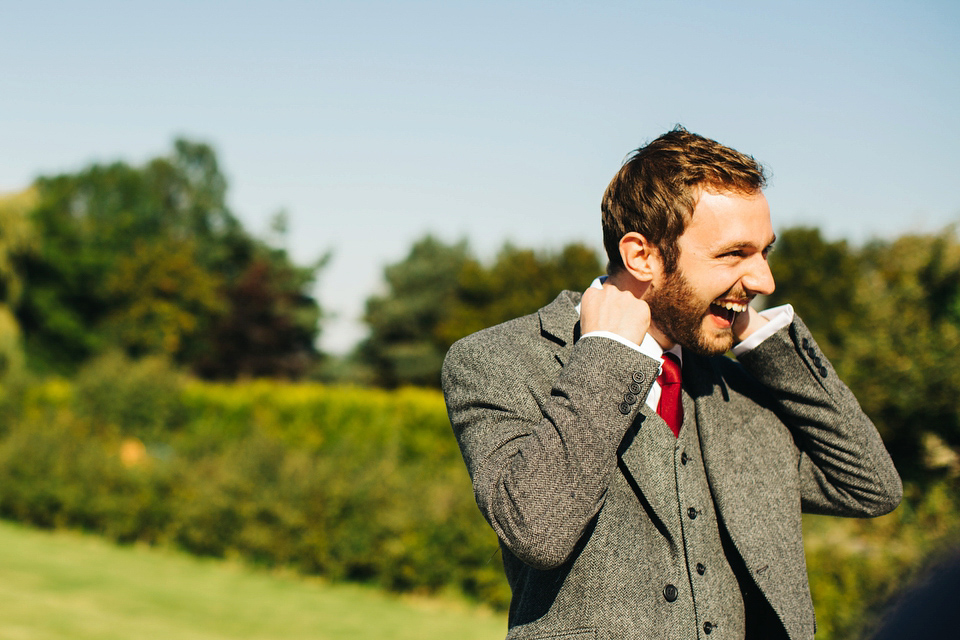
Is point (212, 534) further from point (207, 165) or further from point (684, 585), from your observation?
point (207, 165)

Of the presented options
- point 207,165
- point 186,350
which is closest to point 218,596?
point 186,350

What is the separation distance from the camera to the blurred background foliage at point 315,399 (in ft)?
28.5

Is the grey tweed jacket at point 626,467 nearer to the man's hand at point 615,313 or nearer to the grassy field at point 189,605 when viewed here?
the man's hand at point 615,313

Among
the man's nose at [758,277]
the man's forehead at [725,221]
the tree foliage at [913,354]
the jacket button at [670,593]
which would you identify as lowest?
the jacket button at [670,593]

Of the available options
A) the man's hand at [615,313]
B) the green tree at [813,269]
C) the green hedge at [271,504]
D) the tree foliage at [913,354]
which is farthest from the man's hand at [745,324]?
the green tree at [813,269]

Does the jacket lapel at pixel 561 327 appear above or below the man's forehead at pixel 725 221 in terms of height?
below

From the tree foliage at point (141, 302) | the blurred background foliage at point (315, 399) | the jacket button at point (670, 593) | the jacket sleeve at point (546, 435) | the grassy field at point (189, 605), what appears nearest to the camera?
the jacket sleeve at point (546, 435)

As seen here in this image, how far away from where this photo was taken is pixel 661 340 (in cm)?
224

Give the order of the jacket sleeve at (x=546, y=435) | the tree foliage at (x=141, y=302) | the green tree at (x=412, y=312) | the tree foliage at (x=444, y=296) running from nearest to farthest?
the jacket sleeve at (x=546, y=435) → the tree foliage at (x=444, y=296) → the tree foliage at (x=141, y=302) → the green tree at (x=412, y=312)

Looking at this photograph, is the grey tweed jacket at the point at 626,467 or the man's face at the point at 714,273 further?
the man's face at the point at 714,273

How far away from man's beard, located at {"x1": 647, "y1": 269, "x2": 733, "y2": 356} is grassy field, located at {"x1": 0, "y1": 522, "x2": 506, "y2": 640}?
6460 millimetres

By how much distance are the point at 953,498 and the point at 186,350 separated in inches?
1821

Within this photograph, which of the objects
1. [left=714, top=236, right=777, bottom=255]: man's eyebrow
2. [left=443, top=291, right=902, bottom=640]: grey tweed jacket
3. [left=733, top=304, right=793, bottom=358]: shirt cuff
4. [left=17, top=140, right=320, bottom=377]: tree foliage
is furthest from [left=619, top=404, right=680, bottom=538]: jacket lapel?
[left=17, top=140, right=320, bottom=377]: tree foliage

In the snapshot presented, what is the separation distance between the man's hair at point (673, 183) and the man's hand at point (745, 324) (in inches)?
12.7
